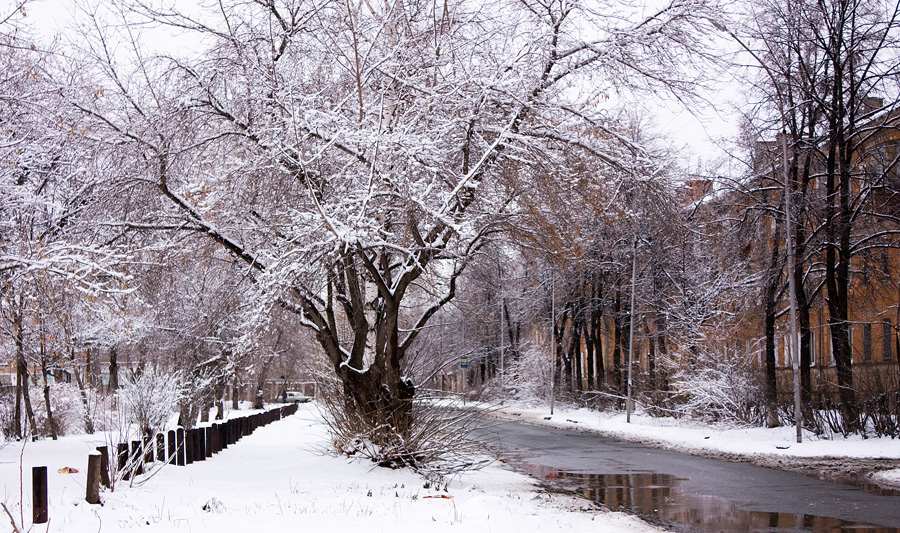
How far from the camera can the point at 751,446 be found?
74.3ft

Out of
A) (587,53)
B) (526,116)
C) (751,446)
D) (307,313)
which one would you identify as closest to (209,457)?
(307,313)

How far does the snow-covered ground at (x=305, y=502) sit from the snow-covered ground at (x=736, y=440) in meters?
1.60

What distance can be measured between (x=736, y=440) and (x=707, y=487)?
10.7 m

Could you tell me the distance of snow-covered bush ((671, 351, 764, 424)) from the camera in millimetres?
26797

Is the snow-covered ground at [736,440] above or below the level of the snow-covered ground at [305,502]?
below

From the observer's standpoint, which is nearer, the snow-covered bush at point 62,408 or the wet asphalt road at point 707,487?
the wet asphalt road at point 707,487

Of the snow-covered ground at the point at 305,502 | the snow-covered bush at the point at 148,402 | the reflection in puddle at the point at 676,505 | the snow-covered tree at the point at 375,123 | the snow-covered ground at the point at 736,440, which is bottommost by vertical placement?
the snow-covered ground at the point at 736,440

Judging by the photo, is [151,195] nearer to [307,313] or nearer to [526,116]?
[307,313]

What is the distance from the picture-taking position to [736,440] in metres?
24.2

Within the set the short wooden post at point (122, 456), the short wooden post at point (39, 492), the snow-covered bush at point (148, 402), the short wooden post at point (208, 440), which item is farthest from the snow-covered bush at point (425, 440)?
the short wooden post at point (39, 492)

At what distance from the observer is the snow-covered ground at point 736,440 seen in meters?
19.6

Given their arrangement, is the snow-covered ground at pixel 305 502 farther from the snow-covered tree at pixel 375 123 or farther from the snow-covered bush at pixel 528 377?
the snow-covered bush at pixel 528 377

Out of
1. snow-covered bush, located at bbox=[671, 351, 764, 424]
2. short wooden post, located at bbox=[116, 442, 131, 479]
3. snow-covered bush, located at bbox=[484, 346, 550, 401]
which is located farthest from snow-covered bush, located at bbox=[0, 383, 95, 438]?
snow-covered bush, located at bbox=[484, 346, 550, 401]

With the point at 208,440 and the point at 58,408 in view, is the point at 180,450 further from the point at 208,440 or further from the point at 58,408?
Answer: the point at 58,408
